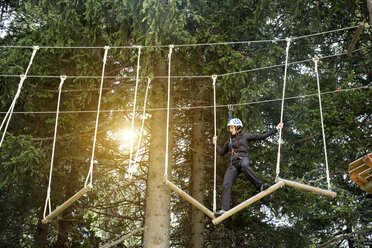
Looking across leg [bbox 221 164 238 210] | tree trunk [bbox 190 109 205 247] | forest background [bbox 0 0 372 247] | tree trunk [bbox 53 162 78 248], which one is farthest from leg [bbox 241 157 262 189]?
tree trunk [bbox 53 162 78 248]

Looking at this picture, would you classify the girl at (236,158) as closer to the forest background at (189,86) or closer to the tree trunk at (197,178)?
the forest background at (189,86)

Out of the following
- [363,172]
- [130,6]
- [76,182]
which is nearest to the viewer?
[363,172]

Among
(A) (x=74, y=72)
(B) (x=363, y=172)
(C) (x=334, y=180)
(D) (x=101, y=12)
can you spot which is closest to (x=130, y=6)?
(D) (x=101, y=12)

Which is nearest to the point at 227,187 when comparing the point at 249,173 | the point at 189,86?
the point at 249,173

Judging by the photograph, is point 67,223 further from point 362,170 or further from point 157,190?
point 362,170

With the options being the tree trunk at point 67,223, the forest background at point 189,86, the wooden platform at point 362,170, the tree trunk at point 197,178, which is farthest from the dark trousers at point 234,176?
the tree trunk at point 67,223

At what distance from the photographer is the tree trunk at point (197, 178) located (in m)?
9.56

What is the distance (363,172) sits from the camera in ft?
17.0

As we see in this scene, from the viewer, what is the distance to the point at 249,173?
5926 millimetres

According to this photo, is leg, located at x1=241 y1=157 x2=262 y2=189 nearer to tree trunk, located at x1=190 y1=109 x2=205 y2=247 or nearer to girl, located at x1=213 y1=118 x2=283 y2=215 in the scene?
girl, located at x1=213 y1=118 x2=283 y2=215

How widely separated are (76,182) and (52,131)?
2.64m

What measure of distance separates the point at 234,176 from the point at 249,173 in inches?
11.5

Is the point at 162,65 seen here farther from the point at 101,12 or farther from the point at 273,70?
the point at 273,70

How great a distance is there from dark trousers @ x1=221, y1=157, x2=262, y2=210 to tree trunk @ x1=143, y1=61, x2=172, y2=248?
174 centimetres
